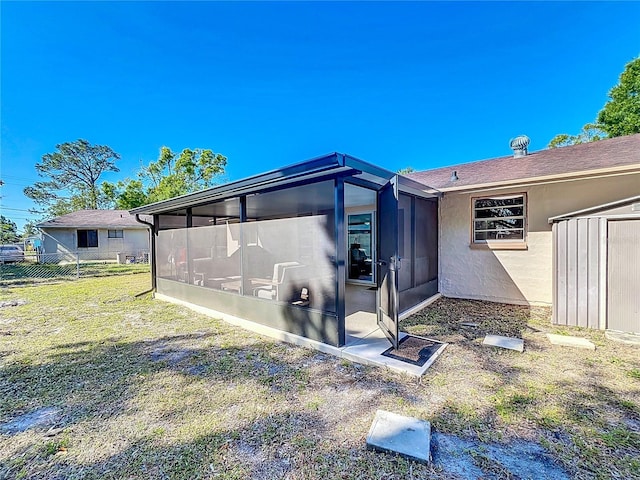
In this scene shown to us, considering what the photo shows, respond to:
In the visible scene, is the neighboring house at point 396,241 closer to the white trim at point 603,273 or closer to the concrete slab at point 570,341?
the white trim at point 603,273

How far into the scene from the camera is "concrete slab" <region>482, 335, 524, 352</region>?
3.72m

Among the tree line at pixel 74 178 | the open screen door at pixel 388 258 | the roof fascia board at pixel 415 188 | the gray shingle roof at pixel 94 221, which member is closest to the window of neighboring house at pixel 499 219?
the roof fascia board at pixel 415 188

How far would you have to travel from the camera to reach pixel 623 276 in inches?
165

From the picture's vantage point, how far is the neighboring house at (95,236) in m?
18.1

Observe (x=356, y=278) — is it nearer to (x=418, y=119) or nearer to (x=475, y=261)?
(x=475, y=261)

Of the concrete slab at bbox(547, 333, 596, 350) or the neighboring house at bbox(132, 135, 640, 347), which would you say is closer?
the concrete slab at bbox(547, 333, 596, 350)

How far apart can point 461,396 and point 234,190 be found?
4182 mm

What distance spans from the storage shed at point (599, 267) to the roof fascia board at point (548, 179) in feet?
3.07

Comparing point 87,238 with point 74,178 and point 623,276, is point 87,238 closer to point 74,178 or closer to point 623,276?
point 74,178

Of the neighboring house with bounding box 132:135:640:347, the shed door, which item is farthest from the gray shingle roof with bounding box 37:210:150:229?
the shed door

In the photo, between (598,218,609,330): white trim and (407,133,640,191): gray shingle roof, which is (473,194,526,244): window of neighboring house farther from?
(598,218,609,330): white trim

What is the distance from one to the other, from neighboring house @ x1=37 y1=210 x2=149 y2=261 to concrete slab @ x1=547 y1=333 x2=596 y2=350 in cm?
1948

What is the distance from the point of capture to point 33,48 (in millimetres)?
9133

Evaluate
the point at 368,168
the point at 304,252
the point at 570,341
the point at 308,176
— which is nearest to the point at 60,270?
the point at 304,252
